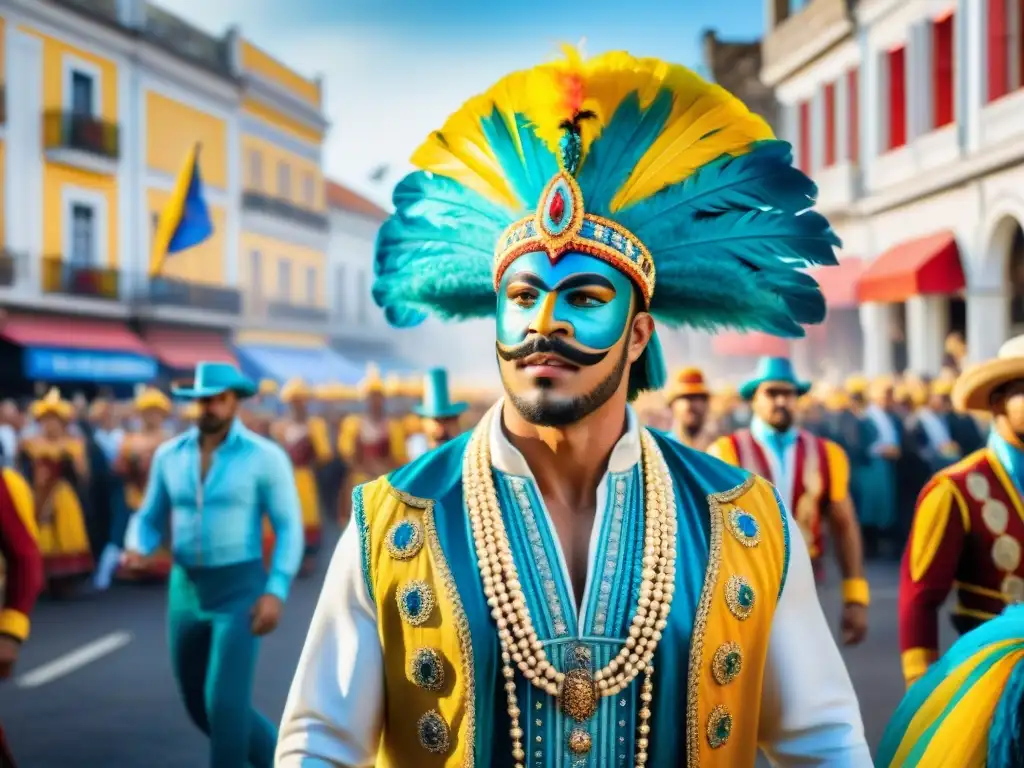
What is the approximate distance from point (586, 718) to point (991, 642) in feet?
2.77

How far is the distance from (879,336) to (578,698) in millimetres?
21323

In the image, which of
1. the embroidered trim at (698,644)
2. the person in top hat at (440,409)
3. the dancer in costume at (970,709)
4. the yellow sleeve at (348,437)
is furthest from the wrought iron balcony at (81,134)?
the dancer in costume at (970,709)

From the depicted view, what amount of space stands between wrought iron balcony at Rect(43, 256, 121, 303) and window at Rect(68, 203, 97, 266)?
0.28m

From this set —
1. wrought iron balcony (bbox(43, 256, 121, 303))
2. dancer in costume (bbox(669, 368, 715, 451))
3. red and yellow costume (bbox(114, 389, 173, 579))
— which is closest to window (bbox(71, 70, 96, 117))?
wrought iron balcony (bbox(43, 256, 121, 303))

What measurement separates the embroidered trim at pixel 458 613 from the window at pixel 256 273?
36.0 meters

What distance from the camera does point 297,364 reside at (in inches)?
1528

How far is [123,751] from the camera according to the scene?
6.96 m

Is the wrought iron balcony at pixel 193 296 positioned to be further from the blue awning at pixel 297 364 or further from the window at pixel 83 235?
the window at pixel 83 235

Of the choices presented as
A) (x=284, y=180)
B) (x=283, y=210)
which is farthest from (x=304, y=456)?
(x=284, y=180)

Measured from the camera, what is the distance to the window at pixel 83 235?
2917 cm

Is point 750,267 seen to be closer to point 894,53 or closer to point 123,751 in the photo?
point 123,751

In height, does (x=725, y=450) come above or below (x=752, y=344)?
below

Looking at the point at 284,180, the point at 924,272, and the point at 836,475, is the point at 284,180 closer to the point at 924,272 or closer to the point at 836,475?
the point at 924,272

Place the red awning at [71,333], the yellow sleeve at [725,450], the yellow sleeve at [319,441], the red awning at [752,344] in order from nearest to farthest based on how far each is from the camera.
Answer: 1. the yellow sleeve at [725,450]
2. the yellow sleeve at [319,441]
3. the red awning at [752,344]
4. the red awning at [71,333]
